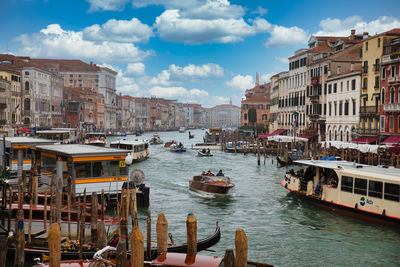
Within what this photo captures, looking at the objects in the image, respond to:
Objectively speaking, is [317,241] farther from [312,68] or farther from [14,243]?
[312,68]

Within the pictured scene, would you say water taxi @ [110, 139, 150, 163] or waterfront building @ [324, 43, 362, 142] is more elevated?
waterfront building @ [324, 43, 362, 142]

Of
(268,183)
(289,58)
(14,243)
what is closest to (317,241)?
(14,243)

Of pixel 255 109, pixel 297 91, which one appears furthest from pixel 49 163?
pixel 255 109

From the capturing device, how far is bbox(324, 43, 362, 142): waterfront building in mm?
34906

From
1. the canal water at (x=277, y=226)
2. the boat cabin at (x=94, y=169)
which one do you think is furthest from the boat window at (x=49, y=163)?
the canal water at (x=277, y=226)

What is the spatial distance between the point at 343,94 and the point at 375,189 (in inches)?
905

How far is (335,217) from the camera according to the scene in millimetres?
16344

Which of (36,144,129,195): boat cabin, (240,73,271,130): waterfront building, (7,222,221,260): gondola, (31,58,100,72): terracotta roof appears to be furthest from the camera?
(31,58,100,72): terracotta roof

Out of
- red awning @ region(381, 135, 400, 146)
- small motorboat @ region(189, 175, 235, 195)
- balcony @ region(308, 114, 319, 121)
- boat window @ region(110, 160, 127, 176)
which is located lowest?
small motorboat @ region(189, 175, 235, 195)

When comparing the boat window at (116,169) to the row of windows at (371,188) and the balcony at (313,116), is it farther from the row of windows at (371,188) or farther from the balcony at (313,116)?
the balcony at (313,116)

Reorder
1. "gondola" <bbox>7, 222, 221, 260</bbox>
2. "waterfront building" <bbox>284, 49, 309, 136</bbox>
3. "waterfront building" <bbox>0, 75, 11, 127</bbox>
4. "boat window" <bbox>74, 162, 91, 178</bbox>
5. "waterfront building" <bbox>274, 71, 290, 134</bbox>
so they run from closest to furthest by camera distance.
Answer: "gondola" <bbox>7, 222, 221, 260</bbox> → "boat window" <bbox>74, 162, 91, 178</bbox> → "waterfront building" <bbox>284, 49, 309, 136</bbox> → "waterfront building" <bbox>0, 75, 11, 127</bbox> → "waterfront building" <bbox>274, 71, 290, 134</bbox>

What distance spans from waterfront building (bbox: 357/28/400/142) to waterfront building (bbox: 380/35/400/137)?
1.06 ft

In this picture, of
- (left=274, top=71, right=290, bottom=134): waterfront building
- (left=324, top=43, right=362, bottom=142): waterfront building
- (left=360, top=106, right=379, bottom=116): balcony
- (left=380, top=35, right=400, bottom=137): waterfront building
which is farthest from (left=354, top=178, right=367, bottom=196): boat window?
(left=274, top=71, right=290, bottom=134): waterfront building

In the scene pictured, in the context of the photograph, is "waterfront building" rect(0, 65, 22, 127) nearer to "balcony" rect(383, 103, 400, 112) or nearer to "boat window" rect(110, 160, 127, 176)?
"boat window" rect(110, 160, 127, 176)
